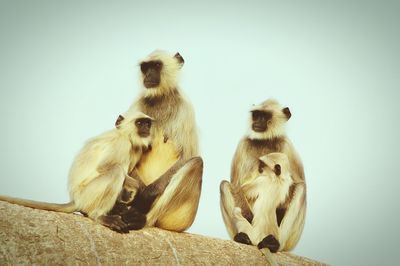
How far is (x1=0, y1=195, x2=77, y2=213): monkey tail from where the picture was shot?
23.8 feet

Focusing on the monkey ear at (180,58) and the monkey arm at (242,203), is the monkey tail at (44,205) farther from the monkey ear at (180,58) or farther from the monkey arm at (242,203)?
the monkey ear at (180,58)

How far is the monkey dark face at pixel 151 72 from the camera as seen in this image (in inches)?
364

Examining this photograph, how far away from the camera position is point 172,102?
30.5ft

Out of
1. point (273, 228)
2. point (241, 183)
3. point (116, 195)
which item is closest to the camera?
point (116, 195)

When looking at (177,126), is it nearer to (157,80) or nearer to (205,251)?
(157,80)

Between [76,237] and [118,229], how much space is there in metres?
0.60

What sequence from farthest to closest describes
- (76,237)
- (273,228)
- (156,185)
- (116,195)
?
(273,228) < (156,185) < (116,195) < (76,237)

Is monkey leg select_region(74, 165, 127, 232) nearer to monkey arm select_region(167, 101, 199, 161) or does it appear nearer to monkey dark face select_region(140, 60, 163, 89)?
monkey arm select_region(167, 101, 199, 161)

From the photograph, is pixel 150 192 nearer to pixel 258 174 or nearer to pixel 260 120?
pixel 258 174

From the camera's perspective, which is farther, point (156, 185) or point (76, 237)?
point (156, 185)

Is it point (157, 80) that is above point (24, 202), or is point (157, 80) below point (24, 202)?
above

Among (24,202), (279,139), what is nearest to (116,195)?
(24,202)

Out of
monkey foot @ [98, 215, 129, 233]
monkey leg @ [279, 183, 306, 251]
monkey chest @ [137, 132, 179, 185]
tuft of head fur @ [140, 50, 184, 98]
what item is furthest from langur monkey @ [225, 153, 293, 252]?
monkey foot @ [98, 215, 129, 233]

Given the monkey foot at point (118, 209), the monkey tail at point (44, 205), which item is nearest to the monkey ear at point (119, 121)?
the monkey foot at point (118, 209)
